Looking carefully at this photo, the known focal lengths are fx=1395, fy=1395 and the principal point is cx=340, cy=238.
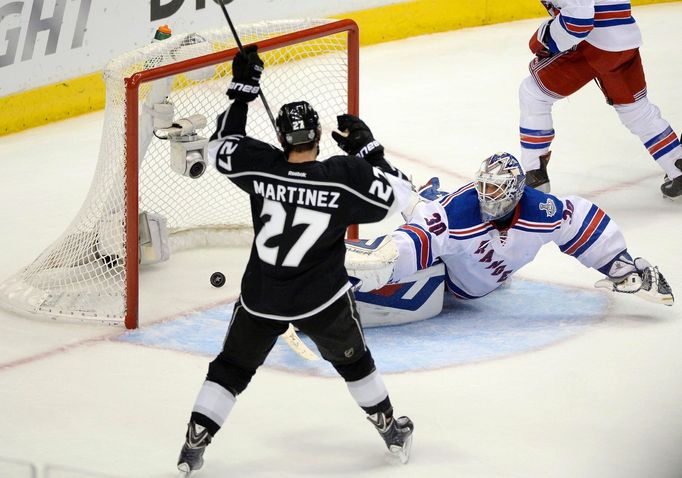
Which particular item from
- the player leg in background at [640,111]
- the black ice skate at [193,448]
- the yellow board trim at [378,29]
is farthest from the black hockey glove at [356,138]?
the yellow board trim at [378,29]

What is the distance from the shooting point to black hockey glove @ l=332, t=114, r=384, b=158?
374cm

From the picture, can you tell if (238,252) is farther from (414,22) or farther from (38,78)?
(414,22)

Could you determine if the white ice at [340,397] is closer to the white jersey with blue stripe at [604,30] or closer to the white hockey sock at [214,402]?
the white hockey sock at [214,402]

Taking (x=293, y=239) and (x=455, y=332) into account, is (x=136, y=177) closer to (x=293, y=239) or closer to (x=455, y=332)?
(x=455, y=332)

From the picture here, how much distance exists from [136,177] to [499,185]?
1.22 meters

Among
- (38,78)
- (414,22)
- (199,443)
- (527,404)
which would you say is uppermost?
(199,443)

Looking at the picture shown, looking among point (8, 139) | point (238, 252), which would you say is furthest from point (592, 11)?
point (8, 139)

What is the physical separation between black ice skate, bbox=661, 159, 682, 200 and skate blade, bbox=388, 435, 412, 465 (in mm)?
2844

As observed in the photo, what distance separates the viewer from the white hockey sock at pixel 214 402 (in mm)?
3633

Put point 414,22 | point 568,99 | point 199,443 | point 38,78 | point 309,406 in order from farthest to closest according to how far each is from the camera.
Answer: point 414,22
point 568,99
point 38,78
point 309,406
point 199,443

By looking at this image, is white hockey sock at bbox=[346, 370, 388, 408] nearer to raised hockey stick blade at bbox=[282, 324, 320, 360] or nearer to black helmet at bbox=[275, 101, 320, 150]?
black helmet at bbox=[275, 101, 320, 150]

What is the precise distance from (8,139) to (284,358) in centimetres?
300

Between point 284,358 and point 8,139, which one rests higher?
point 284,358

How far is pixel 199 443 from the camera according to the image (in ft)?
12.0
